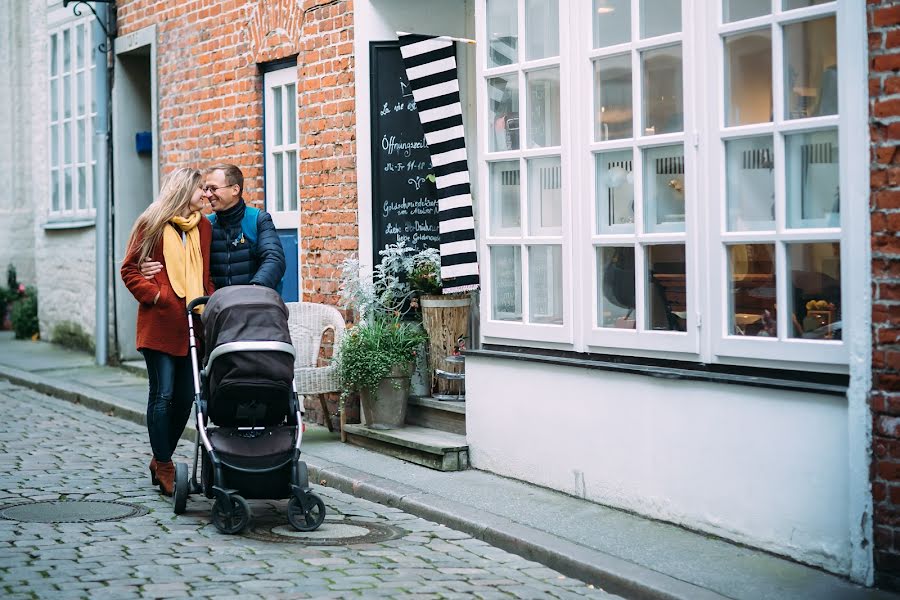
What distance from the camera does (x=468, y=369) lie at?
8070mm

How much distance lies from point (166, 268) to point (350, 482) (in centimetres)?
171

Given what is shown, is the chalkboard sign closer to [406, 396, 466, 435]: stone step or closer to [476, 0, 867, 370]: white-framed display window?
[406, 396, 466, 435]: stone step

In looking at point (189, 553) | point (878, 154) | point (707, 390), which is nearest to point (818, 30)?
point (878, 154)

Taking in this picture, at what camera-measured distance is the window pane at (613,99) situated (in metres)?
6.82

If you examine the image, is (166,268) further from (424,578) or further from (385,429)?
(424,578)

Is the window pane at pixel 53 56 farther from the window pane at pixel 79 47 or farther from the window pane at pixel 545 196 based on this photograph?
the window pane at pixel 545 196

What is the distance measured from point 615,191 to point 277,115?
4.67m

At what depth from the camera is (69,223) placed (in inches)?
608

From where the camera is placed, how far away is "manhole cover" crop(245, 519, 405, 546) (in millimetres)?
6570

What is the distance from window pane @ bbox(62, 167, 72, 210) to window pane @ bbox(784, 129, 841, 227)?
457 inches

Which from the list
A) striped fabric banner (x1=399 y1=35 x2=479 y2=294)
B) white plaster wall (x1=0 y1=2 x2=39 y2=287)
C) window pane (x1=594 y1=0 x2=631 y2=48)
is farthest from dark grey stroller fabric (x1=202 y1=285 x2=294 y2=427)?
white plaster wall (x1=0 y1=2 x2=39 y2=287)

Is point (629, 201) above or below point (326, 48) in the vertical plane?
below

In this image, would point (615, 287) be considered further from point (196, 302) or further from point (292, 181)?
point (292, 181)

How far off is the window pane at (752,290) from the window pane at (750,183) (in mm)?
119
